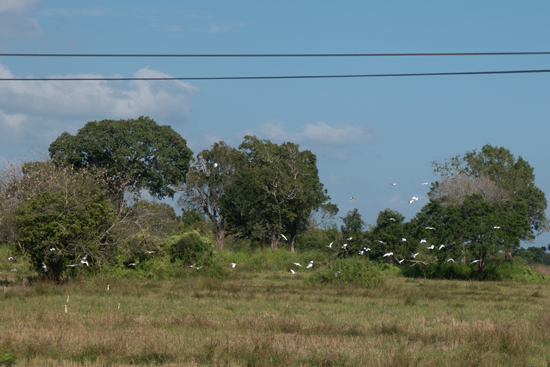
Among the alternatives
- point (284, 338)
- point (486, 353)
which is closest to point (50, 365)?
point (284, 338)

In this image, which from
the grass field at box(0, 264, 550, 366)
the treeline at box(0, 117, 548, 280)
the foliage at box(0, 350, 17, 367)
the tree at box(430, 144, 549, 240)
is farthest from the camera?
the tree at box(430, 144, 549, 240)

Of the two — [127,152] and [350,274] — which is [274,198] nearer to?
[127,152]

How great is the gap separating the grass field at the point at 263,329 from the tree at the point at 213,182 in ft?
130

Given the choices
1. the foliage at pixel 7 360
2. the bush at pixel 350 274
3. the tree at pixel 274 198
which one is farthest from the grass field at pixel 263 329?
the tree at pixel 274 198

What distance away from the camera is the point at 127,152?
172ft

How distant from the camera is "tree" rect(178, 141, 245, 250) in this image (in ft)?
195

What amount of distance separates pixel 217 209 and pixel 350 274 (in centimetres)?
3776

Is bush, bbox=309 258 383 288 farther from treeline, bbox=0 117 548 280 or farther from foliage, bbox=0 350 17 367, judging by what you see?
foliage, bbox=0 350 17 367

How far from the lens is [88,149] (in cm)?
5247

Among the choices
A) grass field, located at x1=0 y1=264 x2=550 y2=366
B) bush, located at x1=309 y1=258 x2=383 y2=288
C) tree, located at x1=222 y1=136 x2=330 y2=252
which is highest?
tree, located at x1=222 y1=136 x2=330 y2=252

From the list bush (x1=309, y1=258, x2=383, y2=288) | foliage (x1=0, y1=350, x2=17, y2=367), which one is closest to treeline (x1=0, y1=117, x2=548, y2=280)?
bush (x1=309, y1=258, x2=383, y2=288)

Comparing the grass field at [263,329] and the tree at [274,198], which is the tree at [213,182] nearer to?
the tree at [274,198]

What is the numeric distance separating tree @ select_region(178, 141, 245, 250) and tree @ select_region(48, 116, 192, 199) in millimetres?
2829

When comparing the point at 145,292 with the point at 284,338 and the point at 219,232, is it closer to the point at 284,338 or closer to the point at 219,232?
the point at 284,338
